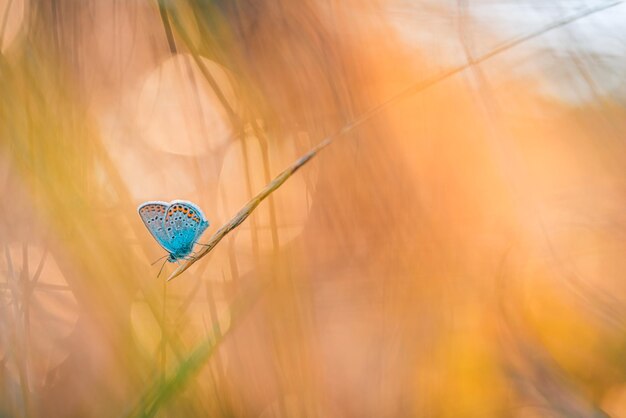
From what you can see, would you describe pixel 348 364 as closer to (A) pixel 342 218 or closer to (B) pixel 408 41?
(A) pixel 342 218

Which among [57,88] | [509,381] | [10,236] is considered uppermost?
[57,88]

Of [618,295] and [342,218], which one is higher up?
[342,218]

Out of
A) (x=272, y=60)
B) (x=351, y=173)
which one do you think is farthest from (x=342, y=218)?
(x=272, y=60)
